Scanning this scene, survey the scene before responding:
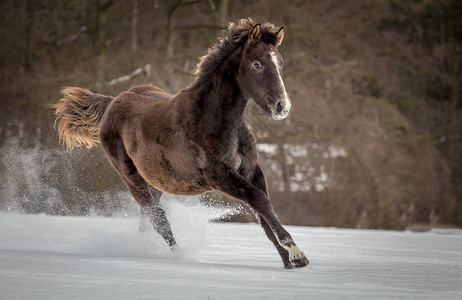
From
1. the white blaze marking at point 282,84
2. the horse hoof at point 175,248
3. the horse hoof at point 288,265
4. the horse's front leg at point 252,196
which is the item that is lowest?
the horse hoof at point 175,248

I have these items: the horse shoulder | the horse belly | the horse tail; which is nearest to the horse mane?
the horse shoulder

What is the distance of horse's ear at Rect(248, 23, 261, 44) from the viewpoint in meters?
4.40

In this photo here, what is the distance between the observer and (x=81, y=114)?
21.0 feet

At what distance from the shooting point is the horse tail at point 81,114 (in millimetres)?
6398

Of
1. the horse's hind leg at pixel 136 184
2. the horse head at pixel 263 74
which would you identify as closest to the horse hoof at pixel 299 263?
the horse head at pixel 263 74

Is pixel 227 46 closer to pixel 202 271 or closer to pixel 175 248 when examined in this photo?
pixel 175 248

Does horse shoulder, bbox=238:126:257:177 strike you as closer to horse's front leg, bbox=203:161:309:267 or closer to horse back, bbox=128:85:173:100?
horse's front leg, bbox=203:161:309:267

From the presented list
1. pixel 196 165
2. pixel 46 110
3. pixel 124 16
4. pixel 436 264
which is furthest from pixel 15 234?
pixel 124 16

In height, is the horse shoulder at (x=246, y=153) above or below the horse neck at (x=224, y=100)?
below

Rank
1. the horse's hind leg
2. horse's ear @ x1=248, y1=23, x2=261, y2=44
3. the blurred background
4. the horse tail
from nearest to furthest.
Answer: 1. horse's ear @ x1=248, y1=23, x2=261, y2=44
2. the horse's hind leg
3. the horse tail
4. the blurred background

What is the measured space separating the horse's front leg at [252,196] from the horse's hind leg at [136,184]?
43.1 inches

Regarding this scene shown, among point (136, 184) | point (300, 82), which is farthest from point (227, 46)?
point (300, 82)

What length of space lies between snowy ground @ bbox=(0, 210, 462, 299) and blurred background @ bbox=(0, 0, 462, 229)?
675 cm

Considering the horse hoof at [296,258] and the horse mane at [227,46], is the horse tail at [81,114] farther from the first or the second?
the horse hoof at [296,258]
